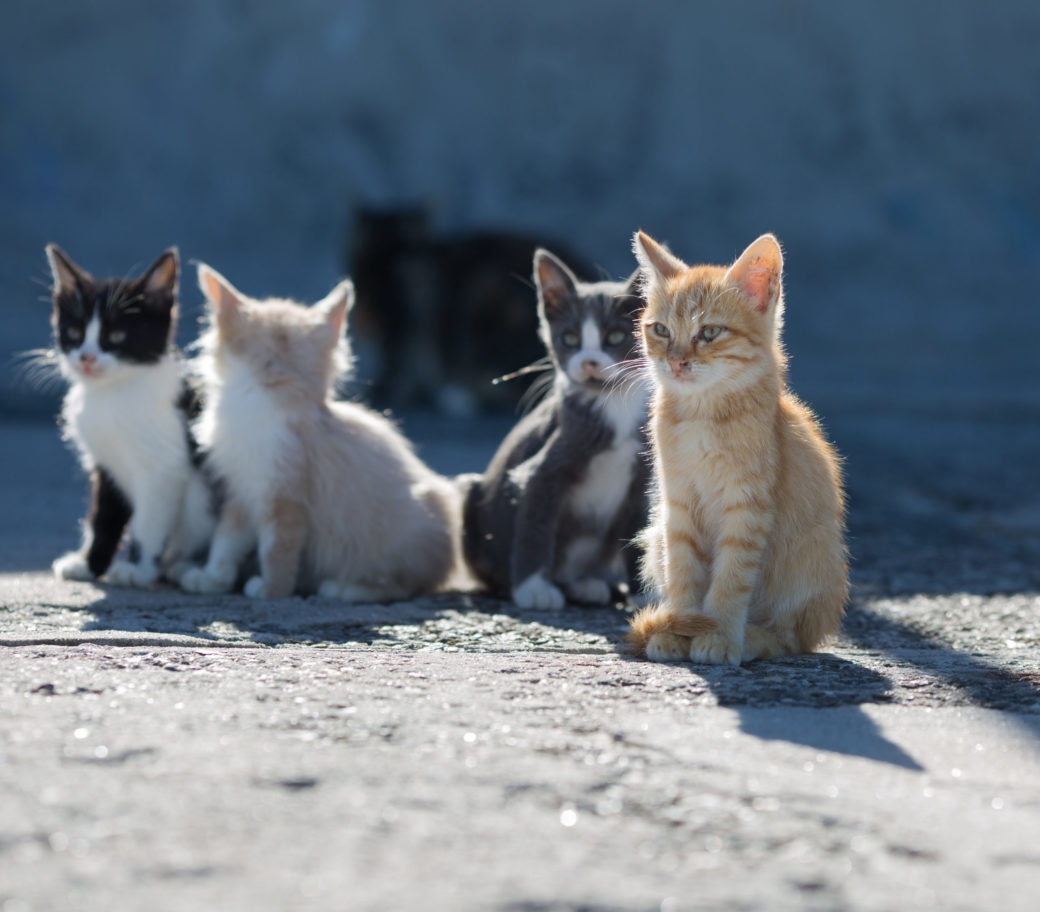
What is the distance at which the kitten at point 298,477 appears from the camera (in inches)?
124

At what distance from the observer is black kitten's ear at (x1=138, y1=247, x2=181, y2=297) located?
11.2 ft

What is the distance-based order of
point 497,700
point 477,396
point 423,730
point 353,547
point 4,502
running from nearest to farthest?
point 423,730, point 497,700, point 353,547, point 4,502, point 477,396

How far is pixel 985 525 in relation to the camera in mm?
4629

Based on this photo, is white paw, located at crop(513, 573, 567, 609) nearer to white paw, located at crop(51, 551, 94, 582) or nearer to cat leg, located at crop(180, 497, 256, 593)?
cat leg, located at crop(180, 497, 256, 593)

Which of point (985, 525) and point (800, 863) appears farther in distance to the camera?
point (985, 525)

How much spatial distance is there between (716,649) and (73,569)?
2.04m

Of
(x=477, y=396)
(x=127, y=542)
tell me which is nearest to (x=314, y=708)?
(x=127, y=542)

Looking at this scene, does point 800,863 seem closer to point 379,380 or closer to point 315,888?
point 315,888

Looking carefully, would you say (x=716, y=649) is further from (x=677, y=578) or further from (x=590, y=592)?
(x=590, y=592)

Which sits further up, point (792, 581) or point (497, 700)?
point (792, 581)

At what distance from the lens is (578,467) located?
3104 mm

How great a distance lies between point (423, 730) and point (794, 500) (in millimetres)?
1075

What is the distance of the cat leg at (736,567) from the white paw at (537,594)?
0.85m

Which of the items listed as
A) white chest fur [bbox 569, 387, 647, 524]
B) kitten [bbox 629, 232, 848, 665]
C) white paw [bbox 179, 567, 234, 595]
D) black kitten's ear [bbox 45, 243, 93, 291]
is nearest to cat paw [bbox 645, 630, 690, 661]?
kitten [bbox 629, 232, 848, 665]
